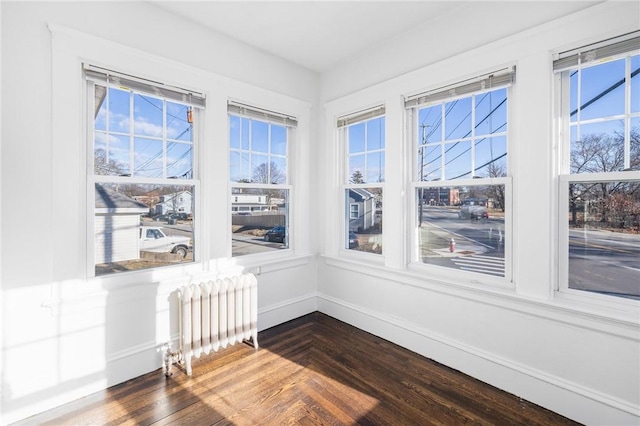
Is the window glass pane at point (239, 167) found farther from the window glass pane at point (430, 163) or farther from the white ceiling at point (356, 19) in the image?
the window glass pane at point (430, 163)

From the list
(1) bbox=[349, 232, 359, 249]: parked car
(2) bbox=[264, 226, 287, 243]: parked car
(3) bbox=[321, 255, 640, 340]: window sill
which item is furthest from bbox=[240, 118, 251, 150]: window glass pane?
(3) bbox=[321, 255, 640, 340]: window sill

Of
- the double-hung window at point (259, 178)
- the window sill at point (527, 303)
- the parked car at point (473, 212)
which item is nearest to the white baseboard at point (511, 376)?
the window sill at point (527, 303)

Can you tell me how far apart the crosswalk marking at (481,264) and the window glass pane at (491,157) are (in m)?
0.69

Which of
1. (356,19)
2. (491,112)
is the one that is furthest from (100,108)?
(491,112)

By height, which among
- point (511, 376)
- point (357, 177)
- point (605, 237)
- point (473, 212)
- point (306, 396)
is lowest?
point (306, 396)

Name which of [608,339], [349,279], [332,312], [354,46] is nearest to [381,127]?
[354,46]

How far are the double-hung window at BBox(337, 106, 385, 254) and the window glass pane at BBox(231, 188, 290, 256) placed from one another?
2.48 feet

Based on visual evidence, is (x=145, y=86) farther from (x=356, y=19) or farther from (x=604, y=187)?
(x=604, y=187)

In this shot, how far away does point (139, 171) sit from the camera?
2.48 meters

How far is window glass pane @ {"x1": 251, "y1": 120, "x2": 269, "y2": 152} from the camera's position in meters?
3.22

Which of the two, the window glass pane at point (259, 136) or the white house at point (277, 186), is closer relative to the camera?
the white house at point (277, 186)

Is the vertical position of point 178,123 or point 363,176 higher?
point 178,123

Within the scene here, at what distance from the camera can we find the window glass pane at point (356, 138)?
342 cm

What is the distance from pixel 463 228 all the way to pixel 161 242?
8.64ft
